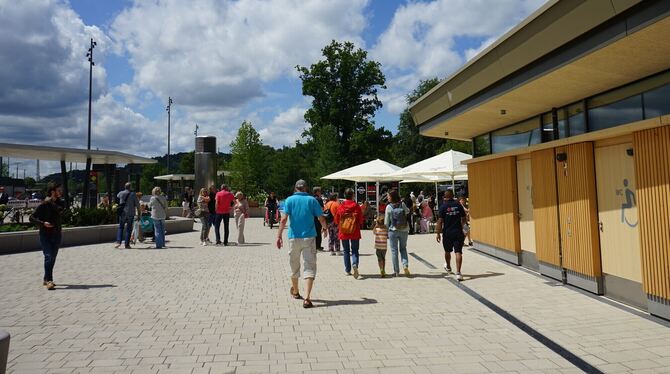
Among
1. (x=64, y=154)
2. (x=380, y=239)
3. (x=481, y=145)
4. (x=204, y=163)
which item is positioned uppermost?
(x=204, y=163)

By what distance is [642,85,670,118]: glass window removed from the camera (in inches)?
233

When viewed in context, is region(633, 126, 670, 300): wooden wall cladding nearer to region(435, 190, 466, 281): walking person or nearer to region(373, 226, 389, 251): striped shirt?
region(435, 190, 466, 281): walking person

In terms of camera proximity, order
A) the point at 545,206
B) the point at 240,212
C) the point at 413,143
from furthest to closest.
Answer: the point at 413,143 < the point at 240,212 < the point at 545,206

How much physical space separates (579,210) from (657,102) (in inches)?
77.6

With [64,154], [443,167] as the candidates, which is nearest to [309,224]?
[443,167]

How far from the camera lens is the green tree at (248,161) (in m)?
41.3

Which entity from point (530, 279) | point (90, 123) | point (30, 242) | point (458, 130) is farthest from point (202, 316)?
point (90, 123)

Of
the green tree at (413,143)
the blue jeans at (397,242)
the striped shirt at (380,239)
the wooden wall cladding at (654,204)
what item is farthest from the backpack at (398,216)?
the green tree at (413,143)

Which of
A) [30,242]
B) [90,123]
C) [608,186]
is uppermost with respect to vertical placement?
[90,123]

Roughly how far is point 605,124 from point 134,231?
13549 millimetres

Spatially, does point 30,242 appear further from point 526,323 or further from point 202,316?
point 526,323

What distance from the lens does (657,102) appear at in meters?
6.09

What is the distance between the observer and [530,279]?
8477 millimetres

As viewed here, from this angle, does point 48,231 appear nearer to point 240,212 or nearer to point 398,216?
point 398,216
